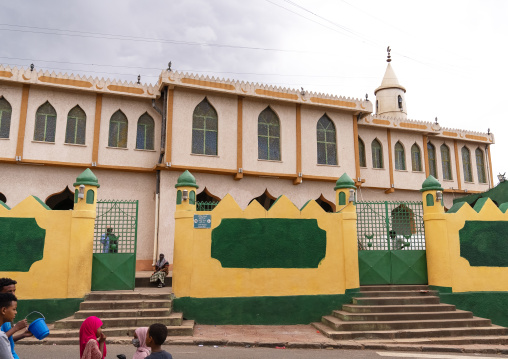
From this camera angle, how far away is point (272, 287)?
8.23m

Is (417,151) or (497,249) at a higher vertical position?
(417,151)

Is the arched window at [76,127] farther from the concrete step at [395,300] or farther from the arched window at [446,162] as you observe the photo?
the arched window at [446,162]

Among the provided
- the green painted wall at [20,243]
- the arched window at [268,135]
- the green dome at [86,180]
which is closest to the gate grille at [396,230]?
the green dome at [86,180]

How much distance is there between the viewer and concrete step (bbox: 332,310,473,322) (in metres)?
7.64

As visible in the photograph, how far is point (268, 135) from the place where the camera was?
14898 millimetres

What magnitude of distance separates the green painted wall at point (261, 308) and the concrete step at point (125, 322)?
64cm

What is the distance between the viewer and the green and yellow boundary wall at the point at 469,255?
28.4 ft

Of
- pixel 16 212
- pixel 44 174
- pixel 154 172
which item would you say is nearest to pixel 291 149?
pixel 154 172

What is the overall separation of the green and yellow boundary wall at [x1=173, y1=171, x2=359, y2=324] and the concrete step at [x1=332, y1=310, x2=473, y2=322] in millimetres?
673

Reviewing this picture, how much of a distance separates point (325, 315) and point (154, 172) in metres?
8.18

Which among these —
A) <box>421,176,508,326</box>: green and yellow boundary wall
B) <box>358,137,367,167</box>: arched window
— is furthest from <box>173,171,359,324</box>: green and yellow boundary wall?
<box>358,137,367,167</box>: arched window

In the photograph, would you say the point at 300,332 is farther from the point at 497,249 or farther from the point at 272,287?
the point at 497,249

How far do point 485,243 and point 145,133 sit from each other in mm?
11014

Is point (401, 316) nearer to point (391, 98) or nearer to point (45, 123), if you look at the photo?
point (45, 123)
